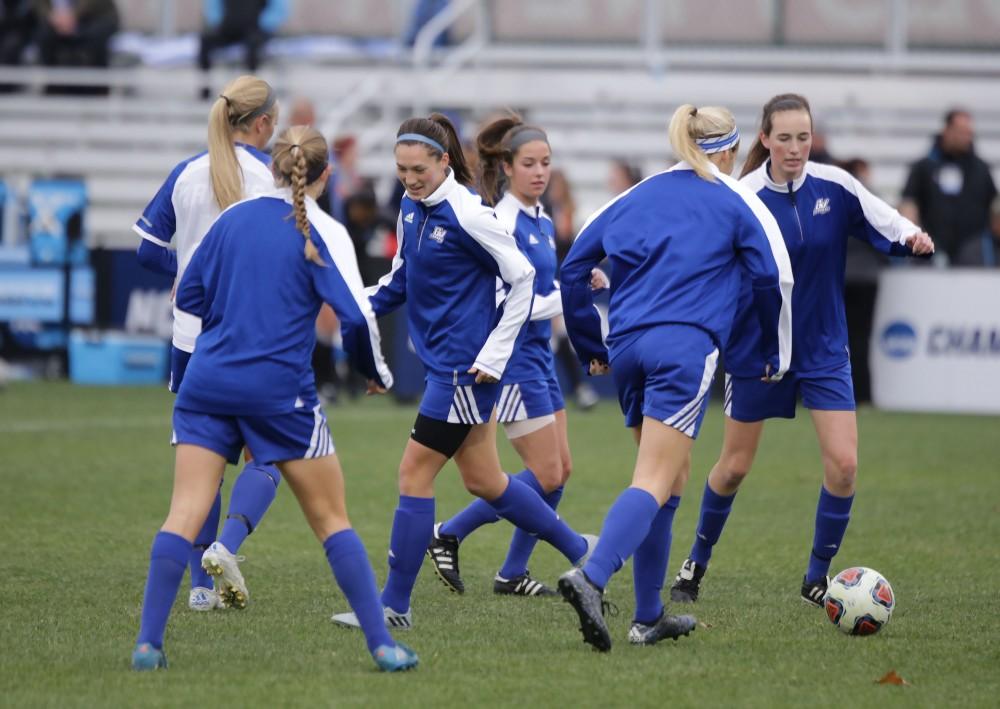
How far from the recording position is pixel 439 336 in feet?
22.6

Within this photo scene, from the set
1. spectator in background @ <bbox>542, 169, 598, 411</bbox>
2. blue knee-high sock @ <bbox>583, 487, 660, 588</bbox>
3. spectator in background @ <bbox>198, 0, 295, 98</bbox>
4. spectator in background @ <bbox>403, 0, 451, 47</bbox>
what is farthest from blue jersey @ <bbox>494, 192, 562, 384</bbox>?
spectator in background @ <bbox>403, 0, 451, 47</bbox>

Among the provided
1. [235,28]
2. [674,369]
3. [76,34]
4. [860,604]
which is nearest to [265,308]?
[674,369]

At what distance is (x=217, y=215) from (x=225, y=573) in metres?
1.43

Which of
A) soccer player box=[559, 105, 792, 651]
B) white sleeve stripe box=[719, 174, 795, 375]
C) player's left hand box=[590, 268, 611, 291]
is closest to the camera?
soccer player box=[559, 105, 792, 651]

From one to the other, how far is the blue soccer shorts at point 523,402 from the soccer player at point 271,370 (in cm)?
187

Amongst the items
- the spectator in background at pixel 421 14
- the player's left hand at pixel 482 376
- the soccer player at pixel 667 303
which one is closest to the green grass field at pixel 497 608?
the soccer player at pixel 667 303

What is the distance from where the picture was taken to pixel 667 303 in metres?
6.35

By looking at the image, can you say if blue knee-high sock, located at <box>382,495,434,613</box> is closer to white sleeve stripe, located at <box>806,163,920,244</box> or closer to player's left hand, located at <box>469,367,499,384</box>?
player's left hand, located at <box>469,367,499,384</box>

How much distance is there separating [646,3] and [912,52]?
3.65 m

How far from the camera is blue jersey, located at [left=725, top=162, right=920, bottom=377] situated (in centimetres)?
746

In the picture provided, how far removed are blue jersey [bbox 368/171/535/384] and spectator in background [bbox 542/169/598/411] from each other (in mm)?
8808

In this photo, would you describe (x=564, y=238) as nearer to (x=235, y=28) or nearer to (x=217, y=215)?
(x=235, y=28)

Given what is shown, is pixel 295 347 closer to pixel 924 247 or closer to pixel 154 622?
pixel 154 622

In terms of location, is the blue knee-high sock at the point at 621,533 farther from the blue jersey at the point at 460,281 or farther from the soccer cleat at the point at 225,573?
the soccer cleat at the point at 225,573
